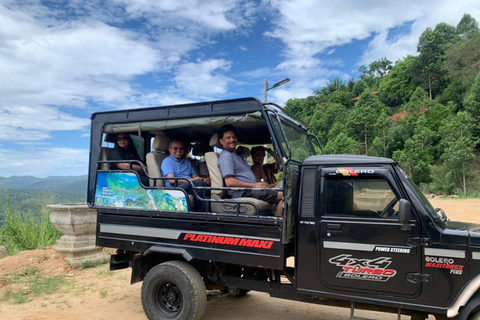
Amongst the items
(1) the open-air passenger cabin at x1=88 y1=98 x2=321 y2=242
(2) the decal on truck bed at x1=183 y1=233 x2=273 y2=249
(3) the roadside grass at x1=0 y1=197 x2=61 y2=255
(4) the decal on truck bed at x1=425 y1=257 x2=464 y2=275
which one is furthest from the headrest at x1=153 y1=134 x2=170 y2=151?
(3) the roadside grass at x1=0 y1=197 x2=61 y2=255

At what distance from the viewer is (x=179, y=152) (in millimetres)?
5070

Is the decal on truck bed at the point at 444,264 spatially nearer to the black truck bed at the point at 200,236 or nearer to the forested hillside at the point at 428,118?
the black truck bed at the point at 200,236

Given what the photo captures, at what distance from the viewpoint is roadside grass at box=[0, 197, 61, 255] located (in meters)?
8.14

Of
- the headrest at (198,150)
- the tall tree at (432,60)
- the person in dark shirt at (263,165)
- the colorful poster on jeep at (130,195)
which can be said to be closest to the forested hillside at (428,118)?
the tall tree at (432,60)

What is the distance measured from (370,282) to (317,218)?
794 mm

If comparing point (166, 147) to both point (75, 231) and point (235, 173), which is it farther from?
point (75, 231)

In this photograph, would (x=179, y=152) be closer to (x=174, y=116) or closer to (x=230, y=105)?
(x=174, y=116)

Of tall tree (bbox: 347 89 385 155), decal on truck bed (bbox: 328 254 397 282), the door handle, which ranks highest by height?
tall tree (bbox: 347 89 385 155)

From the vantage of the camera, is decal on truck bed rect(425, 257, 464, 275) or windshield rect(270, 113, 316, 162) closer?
decal on truck bed rect(425, 257, 464, 275)

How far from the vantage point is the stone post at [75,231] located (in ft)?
22.7

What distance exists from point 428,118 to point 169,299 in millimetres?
38484

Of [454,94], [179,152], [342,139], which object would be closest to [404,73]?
[454,94]

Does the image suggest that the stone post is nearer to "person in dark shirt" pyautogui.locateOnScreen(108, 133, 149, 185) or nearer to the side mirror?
"person in dark shirt" pyautogui.locateOnScreen(108, 133, 149, 185)

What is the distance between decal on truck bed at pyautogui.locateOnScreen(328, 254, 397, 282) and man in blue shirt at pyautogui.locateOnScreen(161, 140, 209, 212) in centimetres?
188
